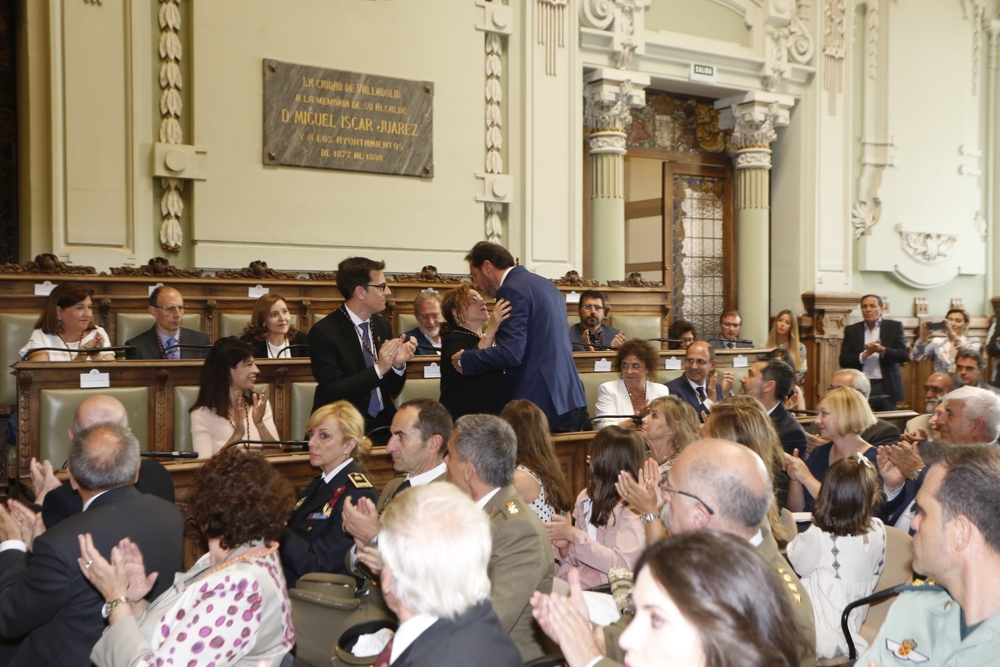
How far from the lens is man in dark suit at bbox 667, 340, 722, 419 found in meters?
5.16

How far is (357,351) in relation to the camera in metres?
3.82

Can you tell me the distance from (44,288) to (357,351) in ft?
8.99

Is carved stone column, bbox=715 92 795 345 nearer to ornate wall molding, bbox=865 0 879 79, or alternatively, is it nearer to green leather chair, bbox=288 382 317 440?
ornate wall molding, bbox=865 0 879 79

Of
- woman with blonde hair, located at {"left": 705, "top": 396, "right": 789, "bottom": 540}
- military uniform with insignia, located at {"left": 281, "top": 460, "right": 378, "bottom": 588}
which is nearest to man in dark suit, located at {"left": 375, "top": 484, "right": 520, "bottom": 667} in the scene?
military uniform with insignia, located at {"left": 281, "top": 460, "right": 378, "bottom": 588}

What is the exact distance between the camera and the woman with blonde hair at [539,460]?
3039mm

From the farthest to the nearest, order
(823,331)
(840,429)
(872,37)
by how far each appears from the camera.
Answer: (872,37) < (823,331) < (840,429)

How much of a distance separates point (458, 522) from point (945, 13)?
10734 mm

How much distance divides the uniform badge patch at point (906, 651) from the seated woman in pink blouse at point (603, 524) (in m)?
1.07

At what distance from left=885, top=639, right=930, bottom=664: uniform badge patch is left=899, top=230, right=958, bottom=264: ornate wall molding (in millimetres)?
9103

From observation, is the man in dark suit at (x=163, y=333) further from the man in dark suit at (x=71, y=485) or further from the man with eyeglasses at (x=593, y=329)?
the man with eyeglasses at (x=593, y=329)

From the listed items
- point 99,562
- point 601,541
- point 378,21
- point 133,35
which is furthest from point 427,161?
point 99,562

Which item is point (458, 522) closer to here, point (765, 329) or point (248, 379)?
point (248, 379)

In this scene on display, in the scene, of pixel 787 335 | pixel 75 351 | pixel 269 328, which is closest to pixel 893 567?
pixel 269 328

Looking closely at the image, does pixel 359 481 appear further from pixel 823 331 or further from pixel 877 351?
pixel 823 331
